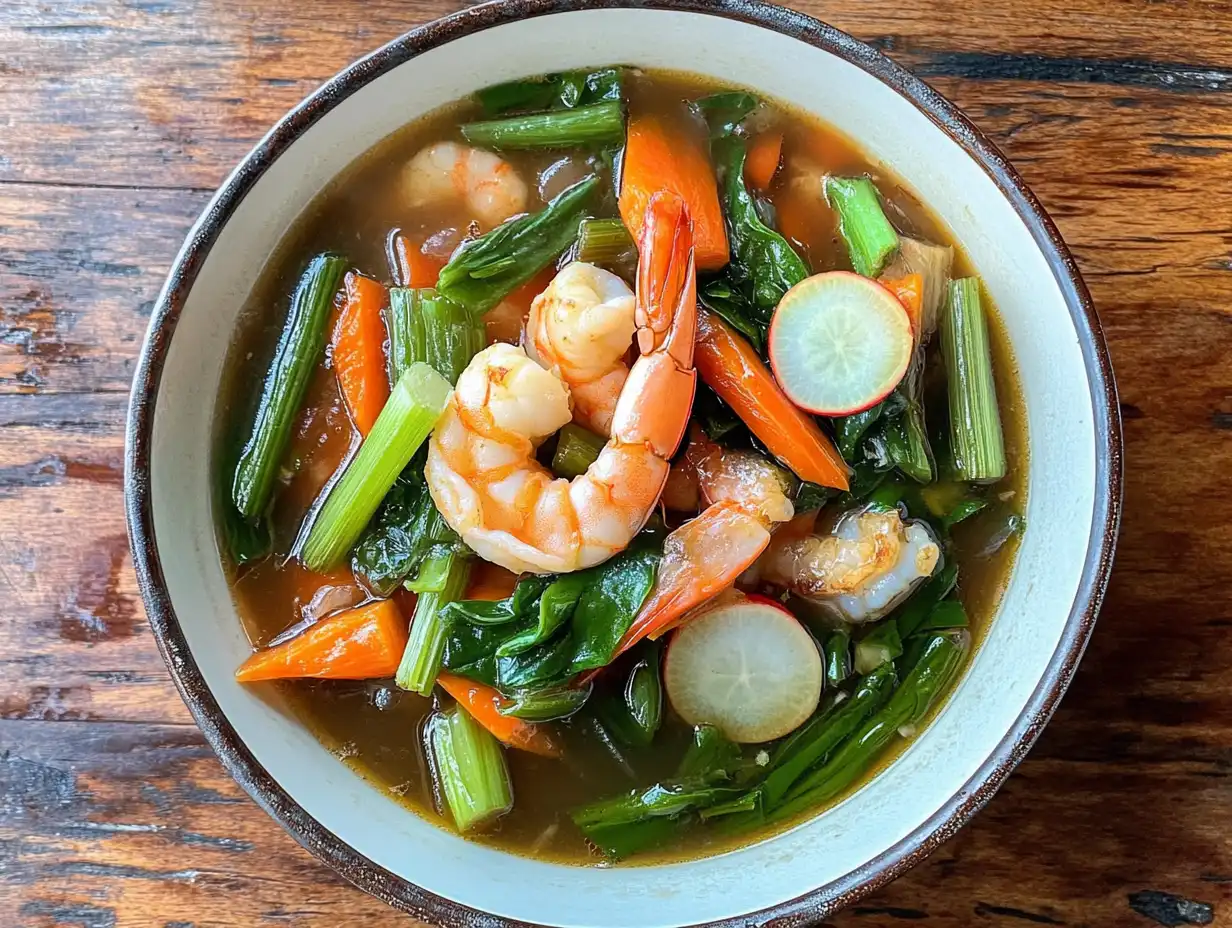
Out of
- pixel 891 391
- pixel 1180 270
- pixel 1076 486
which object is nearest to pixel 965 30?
pixel 1180 270

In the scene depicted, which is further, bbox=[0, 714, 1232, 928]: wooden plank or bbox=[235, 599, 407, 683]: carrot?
bbox=[0, 714, 1232, 928]: wooden plank

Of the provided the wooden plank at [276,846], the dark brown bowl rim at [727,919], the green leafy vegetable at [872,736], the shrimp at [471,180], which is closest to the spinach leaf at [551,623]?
the dark brown bowl rim at [727,919]

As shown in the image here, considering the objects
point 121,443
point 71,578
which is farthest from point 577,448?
point 71,578

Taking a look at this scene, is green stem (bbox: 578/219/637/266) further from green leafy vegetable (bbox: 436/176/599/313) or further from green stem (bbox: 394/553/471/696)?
green stem (bbox: 394/553/471/696)

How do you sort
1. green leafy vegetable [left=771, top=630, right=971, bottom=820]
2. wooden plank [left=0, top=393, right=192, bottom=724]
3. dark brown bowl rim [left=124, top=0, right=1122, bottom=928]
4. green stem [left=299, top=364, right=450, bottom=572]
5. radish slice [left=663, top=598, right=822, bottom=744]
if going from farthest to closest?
wooden plank [left=0, top=393, right=192, bottom=724] < green leafy vegetable [left=771, top=630, right=971, bottom=820] < radish slice [left=663, top=598, right=822, bottom=744] < green stem [left=299, top=364, right=450, bottom=572] < dark brown bowl rim [left=124, top=0, right=1122, bottom=928]

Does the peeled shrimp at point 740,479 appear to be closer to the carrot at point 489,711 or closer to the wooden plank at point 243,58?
the carrot at point 489,711

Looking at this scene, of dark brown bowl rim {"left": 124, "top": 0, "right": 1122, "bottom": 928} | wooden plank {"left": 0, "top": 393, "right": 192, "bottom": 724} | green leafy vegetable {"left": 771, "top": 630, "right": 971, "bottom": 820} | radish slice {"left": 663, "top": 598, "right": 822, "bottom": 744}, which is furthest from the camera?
wooden plank {"left": 0, "top": 393, "right": 192, "bottom": 724}

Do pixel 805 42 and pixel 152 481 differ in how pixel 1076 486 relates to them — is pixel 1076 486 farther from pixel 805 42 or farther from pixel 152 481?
pixel 152 481

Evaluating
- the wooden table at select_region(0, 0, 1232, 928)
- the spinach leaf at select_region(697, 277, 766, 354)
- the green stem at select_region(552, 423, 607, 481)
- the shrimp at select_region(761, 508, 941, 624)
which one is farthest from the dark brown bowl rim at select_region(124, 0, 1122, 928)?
the green stem at select_region(552, 423, 607, 481)
